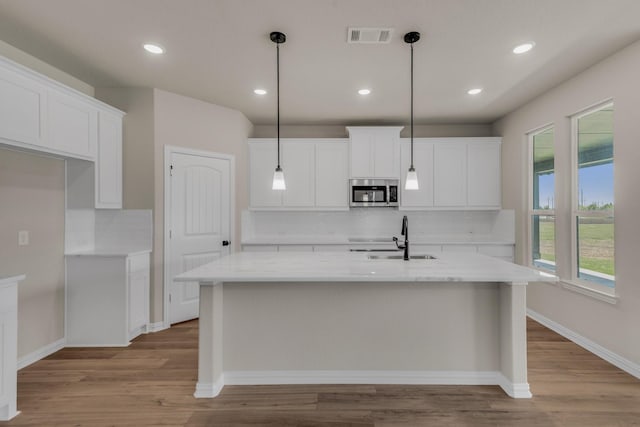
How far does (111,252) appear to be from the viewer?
10.5 ft

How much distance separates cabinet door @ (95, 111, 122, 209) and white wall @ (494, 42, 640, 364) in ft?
15.2

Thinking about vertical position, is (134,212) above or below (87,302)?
above

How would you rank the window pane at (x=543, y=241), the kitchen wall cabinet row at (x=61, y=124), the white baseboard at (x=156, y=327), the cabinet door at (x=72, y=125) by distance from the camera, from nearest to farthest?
the kitchen wall cabinet row at (x=61, y=124) < the cabinet door at (x=72, y=125) < the white baseboard at (x=156, y=327) < the window pane at (x=543, y=241)

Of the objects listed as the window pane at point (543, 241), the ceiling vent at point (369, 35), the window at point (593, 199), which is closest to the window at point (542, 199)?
the window pane at point (543, 241)

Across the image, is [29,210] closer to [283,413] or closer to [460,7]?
[283,413]

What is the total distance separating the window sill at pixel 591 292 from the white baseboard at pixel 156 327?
4.24 metres

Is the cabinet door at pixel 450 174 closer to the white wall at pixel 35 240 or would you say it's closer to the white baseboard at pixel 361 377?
the white baseboard at pixel 361 377

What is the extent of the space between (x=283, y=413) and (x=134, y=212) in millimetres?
2625

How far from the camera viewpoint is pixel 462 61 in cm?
293

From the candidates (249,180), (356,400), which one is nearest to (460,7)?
(356,400)

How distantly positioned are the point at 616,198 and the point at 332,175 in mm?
3030

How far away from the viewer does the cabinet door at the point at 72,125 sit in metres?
2.73

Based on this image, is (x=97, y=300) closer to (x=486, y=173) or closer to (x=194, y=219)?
(x=194, y=219)

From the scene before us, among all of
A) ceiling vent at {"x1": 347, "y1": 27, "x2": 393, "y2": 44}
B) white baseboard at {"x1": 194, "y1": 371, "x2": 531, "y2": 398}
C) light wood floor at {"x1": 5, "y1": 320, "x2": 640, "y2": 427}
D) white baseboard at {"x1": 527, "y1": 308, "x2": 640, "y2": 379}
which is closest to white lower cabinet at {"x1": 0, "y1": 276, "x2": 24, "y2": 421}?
light wood floor at {"x1": 5, "y1": 320, "x2": 640, "y2": 427}
